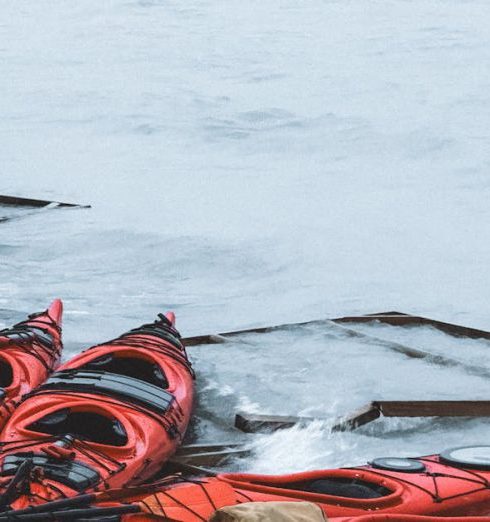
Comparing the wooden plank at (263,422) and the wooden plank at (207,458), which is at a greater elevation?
the wooden plank at (207,458)

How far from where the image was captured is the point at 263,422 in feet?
20.1

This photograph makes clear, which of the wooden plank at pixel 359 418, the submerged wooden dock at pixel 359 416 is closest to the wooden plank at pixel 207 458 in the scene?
the submerged wooden dock at pixel 359 416

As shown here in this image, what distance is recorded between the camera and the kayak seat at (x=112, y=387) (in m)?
5.65

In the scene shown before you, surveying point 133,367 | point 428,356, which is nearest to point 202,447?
point 133,367

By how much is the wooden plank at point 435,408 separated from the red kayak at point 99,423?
3.65ft

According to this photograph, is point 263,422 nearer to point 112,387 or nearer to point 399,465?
point 112,387

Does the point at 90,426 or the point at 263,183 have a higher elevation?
the point at 90,426

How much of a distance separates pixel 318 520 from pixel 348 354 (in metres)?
3.93

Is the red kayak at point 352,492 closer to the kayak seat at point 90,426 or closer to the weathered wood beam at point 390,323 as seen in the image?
the kayak seat at point 90,426

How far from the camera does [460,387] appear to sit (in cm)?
702

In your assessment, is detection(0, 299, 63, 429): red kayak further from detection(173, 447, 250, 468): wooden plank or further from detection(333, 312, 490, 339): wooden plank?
detection(333, 312, 490, 339): wooden plank

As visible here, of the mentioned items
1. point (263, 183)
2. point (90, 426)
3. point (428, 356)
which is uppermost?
point (90, 426)

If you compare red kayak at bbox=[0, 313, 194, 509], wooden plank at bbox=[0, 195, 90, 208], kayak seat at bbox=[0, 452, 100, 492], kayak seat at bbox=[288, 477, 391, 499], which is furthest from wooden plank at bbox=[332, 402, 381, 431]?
wooden plank at bbox=[0, 195, 90, 208]

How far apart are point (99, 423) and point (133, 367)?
38.9 inches
